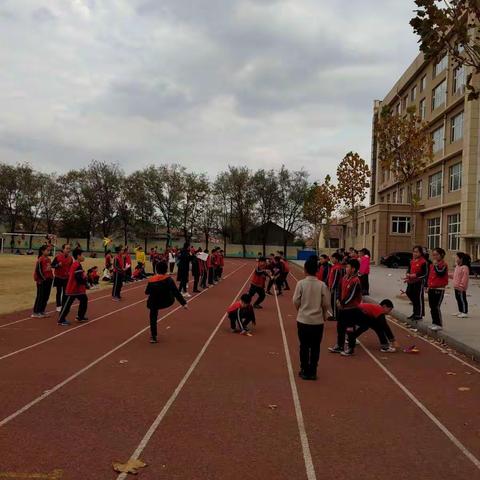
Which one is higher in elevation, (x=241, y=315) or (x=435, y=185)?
(x=435, y=185)

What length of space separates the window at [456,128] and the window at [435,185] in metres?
3.73

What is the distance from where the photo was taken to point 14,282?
76.4 ft

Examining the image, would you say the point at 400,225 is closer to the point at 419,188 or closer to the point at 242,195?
the point at 419,188

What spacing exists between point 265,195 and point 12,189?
36469 millimetres

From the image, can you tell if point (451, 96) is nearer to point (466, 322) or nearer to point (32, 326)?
point (466, 322)

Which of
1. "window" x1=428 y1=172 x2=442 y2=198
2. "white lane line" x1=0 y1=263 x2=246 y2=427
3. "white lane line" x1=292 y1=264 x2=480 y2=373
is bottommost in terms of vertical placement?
"white lane line" x1=0 y1=263 x2=246 y2=427

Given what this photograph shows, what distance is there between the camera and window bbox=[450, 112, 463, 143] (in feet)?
132

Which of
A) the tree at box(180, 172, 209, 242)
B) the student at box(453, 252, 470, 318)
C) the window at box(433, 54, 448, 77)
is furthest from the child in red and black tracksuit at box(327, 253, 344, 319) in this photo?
the tree at box(180, 172, 209, 242)

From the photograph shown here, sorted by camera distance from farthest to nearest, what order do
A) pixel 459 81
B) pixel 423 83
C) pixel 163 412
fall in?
pixel 423 83 → pixel 459 81 → pixel 163 412

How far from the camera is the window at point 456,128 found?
40194mm

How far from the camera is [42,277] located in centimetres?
1209

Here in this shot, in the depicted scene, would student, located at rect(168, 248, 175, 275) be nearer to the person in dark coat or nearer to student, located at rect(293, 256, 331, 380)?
the person in dark coat

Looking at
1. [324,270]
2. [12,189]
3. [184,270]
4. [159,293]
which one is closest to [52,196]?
[12,189]

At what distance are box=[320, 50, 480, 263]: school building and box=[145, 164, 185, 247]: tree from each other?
2717 centimetres
